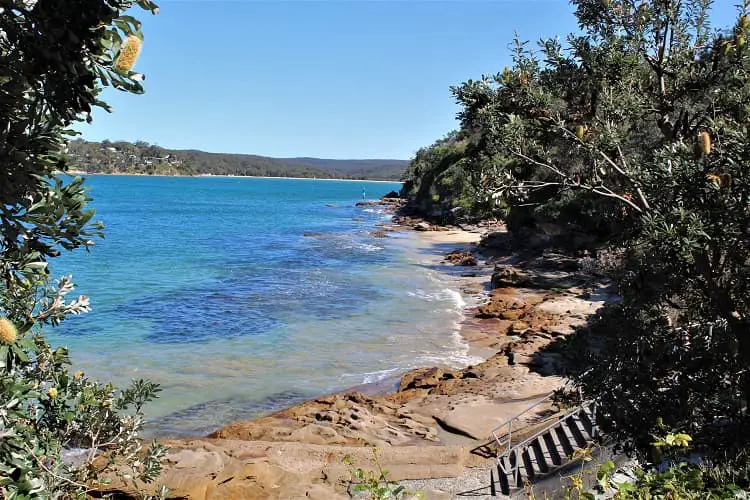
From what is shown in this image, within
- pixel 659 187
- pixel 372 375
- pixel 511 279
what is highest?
pixel 659 187

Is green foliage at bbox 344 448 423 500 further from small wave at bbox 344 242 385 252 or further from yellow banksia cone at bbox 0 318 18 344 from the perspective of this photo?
small wave at bbox 344 242 385 252

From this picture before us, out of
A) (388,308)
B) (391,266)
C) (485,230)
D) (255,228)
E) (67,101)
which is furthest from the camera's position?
(255,228)

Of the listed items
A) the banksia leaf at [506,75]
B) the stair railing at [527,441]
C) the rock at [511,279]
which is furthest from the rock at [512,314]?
the banksia leaf at [506,75]

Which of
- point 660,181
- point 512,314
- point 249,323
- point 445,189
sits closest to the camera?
point 660,181

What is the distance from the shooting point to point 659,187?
5695 mm

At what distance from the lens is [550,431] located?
12844 mm

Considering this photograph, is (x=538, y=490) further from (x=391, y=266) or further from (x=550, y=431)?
(x=391, y=266)

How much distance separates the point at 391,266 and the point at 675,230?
38.1m

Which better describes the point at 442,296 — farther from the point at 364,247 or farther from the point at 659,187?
the point at 659,187

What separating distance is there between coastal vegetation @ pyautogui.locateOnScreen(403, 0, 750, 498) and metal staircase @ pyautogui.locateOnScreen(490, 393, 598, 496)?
4714mm

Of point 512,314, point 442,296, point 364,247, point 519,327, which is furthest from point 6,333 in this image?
point 364,247

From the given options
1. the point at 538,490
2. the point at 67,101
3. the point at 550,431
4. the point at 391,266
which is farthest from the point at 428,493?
the point at 391,266

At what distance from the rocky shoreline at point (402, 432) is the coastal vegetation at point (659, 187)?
15.4ft

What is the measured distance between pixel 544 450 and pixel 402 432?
151 inches
